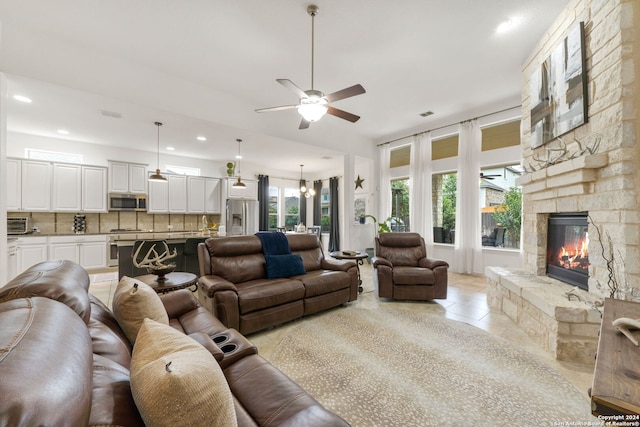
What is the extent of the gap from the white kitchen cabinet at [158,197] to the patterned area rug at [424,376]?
544 cm

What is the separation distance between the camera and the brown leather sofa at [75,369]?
46cm

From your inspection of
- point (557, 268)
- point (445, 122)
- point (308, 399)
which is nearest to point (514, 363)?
point (557, 268)

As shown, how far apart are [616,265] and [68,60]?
5.94 m

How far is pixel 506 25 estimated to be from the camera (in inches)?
114

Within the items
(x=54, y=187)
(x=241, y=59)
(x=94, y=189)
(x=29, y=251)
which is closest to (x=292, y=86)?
(x=241, y=59)

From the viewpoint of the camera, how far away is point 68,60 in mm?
3092

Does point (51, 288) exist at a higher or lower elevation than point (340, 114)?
lower

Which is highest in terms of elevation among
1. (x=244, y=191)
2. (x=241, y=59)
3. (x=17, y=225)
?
(x=241, y=59)

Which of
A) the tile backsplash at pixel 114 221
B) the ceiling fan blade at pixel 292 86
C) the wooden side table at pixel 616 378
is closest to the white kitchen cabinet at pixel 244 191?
the tile backsplash at pixel 114 221

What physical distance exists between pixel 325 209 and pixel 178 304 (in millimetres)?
7106

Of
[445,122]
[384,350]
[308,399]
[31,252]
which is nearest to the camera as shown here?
[308,399]

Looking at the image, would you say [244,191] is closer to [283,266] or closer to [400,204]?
[400,204]

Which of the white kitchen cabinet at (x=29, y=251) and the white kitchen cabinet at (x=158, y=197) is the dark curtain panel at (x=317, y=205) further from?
the white kitchen cabinet at (x=29, y=251)

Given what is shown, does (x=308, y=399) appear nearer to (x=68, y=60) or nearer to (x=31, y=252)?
(x=68, y=60)
